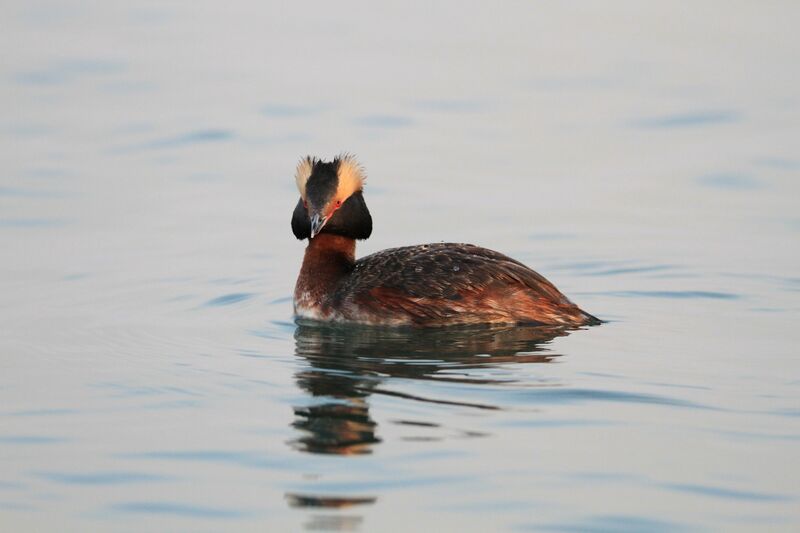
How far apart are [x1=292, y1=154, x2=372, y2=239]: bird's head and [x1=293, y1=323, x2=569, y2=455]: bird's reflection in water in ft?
3.13

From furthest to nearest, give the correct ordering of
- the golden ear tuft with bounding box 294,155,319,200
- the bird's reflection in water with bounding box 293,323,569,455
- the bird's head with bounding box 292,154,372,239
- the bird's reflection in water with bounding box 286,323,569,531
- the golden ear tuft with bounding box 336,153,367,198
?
1. the golden ear tuft with bounding box 294,155,319,200
2. the golden ear tuft with bounding box 336,153,367,198
3. the bird's head with bounding box 292,154,372,239
4. the bird's reflection in water with bounding box 293,323,569,455
5. the bird's reflection in water with bounding box 286,323,569,531

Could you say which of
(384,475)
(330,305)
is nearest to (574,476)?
(384,475)

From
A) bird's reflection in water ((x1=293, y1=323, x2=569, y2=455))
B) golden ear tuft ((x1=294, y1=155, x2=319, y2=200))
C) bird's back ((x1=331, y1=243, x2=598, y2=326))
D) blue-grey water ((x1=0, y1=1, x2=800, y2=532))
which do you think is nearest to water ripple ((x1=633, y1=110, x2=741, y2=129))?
blue-grey water ((x1=0, y1=1, x2=800, y2=532))

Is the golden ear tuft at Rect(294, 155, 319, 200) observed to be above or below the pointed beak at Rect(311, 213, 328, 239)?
above

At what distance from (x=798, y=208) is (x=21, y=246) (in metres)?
8.13

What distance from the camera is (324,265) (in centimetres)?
1323

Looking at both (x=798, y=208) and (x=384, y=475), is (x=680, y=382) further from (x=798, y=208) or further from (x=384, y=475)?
(x=798, y=208)

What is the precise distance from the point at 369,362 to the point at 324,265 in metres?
2.23

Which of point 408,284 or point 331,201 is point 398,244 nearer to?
point 331,201

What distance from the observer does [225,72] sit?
23531 millimetres

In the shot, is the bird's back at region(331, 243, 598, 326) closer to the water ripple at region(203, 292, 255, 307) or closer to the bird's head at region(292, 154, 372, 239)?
the bird's head at region(292, 154, 372, 239)

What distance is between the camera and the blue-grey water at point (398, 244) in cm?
834

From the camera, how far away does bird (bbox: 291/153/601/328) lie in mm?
12422

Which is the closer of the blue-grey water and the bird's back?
the blue-grey water
